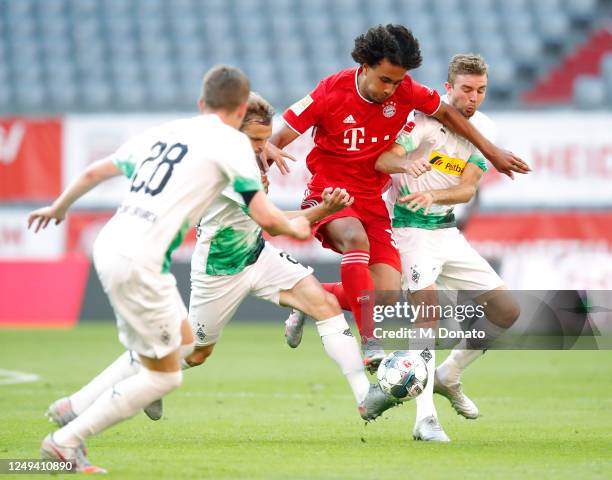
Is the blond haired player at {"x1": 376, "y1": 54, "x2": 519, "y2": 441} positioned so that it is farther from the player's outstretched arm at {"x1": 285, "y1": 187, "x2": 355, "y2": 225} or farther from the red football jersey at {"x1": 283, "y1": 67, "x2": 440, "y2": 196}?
the player's outstretched arm at {"x1": 285, "y1": 187, "x2": 355, "y2": 225}

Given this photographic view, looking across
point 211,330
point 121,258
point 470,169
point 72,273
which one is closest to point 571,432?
point 470,169

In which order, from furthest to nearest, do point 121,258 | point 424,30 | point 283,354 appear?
point 424,30 → point 283,354 → point 121,258

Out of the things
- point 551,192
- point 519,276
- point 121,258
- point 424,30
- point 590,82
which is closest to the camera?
point 121,258

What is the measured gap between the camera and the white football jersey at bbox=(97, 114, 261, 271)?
5.98 m

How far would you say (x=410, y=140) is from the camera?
8.09 m

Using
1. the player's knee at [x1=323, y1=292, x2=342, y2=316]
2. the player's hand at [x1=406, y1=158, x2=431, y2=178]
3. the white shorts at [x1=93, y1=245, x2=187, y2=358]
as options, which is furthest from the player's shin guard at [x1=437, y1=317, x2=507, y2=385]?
the white shorts at [x1=93, y1=245, x2=187, y2=358]

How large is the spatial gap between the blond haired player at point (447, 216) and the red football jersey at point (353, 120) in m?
0.13

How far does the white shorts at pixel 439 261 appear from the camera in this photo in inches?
319

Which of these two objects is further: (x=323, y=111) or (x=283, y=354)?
(x=283, y=354)

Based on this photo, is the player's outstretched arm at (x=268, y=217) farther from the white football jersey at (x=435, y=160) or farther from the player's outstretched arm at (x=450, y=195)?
the white football jersey at (x=435, y=160)

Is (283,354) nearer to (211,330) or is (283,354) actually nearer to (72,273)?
(72,273)

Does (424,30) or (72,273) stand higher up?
(424,30)

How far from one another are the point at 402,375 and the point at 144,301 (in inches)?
73.6

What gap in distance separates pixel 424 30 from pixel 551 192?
4.67 m
